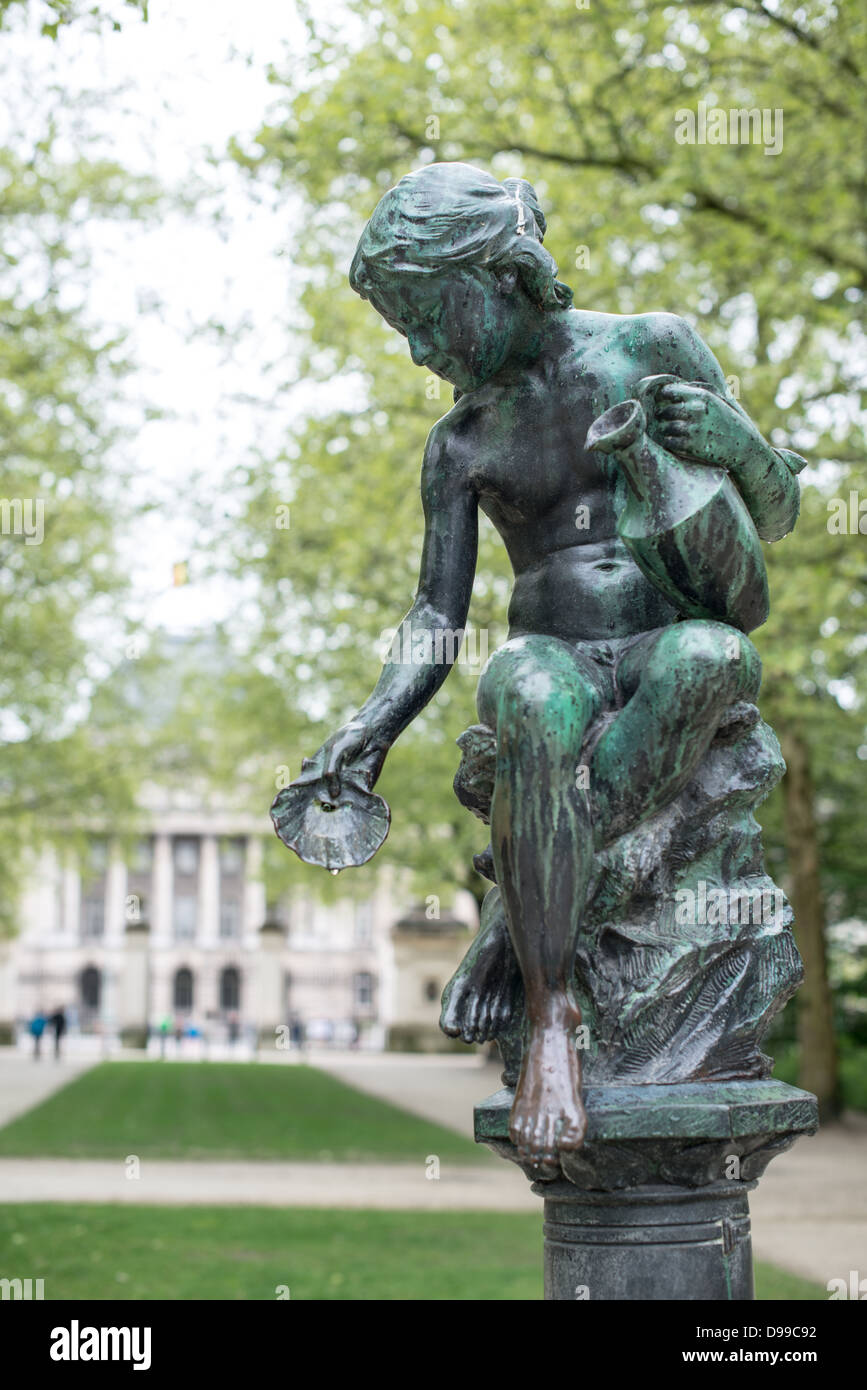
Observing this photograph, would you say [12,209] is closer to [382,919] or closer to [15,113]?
[15,113]

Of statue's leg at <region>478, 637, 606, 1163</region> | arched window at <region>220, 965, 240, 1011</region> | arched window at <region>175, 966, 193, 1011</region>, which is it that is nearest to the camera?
statue's leg at <region>478, 637, 606, 1163</region>

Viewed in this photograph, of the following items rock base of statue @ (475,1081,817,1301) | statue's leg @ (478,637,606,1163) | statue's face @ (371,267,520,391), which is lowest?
rock base of statue @ (475,1081,817,1301)

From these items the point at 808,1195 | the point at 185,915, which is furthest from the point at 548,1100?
the point at 185,915

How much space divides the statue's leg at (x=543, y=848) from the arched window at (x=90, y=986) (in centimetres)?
8196

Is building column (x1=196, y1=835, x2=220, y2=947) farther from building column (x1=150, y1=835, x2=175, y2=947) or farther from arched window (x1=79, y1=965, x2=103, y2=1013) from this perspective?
arched window (x1=79, y1=965, x2=103, y2=1013)

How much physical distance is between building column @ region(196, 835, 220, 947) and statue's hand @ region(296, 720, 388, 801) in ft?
269

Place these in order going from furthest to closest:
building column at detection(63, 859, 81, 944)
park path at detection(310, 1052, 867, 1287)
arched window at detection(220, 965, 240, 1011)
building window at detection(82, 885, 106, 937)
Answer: building window at detection(82, 885, 106, 937) < building column at detection(63, 859, 81, 944) < arched window at detection(220, 965, 240, 1011) < park path at detection(310, 1052, 867, 1287)

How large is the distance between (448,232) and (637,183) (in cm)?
1124

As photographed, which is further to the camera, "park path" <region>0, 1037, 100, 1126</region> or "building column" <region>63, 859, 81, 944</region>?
"building column" <region>63, 859, 81, 944</region>

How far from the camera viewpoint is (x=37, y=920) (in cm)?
8244

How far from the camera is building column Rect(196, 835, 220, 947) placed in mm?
84562

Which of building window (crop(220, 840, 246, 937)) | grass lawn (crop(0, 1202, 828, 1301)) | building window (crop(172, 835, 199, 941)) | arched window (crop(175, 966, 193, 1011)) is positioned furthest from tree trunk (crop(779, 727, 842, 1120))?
building window (crop(172, 835, 199, 941))

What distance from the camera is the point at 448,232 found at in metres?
3.18
